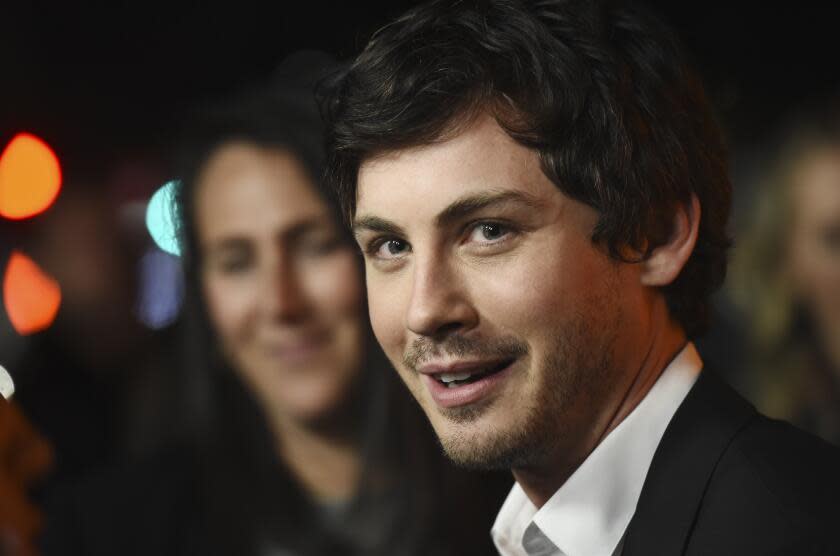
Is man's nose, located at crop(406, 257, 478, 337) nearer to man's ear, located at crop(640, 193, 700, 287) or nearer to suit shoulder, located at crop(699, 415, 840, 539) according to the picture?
man's ear, located at crop(640, 193, 700, 287)

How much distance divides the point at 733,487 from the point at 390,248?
1.78 feet

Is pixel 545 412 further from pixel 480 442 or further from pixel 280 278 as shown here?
pixel 280 278

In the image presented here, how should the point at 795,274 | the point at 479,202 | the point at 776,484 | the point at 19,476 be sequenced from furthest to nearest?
the point at 795,274 < the point at 19,476 < the point at 479,202 < the point at 776,484

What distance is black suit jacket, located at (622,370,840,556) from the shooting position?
1.18 metres

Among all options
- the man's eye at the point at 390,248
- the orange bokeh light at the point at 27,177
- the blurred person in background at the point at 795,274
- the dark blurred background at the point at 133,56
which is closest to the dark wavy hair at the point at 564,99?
the man's eye at the point at 390,248

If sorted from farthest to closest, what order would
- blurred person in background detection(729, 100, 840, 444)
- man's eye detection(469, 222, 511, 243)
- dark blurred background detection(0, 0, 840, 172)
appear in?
blurred person in background detection(729, 100, 840, 444) < dark blurred background detection(0, 0, 840, 172) < man's eye detection(469, 222, 511, 243)

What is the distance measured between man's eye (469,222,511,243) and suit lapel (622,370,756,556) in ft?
1.05

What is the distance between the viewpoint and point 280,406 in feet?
7.48

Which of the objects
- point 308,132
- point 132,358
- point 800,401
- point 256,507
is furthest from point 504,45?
point 800,401

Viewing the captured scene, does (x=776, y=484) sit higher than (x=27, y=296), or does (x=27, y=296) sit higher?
(x=27, y=296)

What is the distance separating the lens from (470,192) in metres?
1.36

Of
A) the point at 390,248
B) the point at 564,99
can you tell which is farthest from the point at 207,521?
the point at 564,99

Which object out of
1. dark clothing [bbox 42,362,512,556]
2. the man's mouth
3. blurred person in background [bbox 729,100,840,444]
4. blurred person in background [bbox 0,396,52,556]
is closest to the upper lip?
the man's mouth

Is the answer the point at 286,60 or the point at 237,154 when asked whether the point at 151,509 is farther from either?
the point at 286,60
